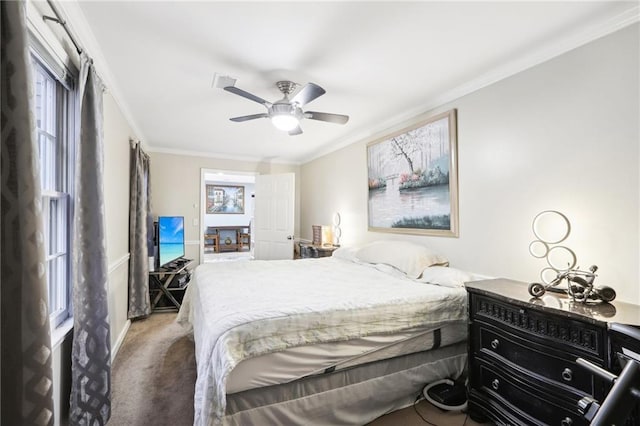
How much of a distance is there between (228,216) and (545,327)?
9.53 m

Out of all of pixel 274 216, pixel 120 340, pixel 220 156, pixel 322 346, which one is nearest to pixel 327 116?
pixel 322 346

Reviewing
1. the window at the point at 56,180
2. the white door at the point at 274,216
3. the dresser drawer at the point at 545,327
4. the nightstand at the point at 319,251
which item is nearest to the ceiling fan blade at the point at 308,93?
the window at the point at 56,180

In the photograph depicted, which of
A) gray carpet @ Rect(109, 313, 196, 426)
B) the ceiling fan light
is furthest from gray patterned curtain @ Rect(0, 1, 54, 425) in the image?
the ceiling fan light

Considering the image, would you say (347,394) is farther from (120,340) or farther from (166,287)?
(166,287)

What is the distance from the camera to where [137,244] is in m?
3.60

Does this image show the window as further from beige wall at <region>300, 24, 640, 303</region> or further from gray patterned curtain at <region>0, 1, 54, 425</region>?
beige wall at <region>300, 24, 640, 303</region>

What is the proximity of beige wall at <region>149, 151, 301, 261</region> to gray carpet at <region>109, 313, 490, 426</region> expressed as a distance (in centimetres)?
221

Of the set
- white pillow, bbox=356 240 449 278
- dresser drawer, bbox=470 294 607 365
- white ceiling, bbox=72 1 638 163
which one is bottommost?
dresser drawer, bbox=470 294 607 365

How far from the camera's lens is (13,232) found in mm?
914

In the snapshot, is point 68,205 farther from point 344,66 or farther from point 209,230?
point 209,230

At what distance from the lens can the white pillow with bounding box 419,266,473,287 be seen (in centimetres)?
233

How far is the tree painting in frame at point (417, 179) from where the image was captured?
9.14ft

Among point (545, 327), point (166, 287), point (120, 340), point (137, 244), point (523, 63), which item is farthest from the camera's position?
point (166, 287)

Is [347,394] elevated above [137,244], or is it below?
below
